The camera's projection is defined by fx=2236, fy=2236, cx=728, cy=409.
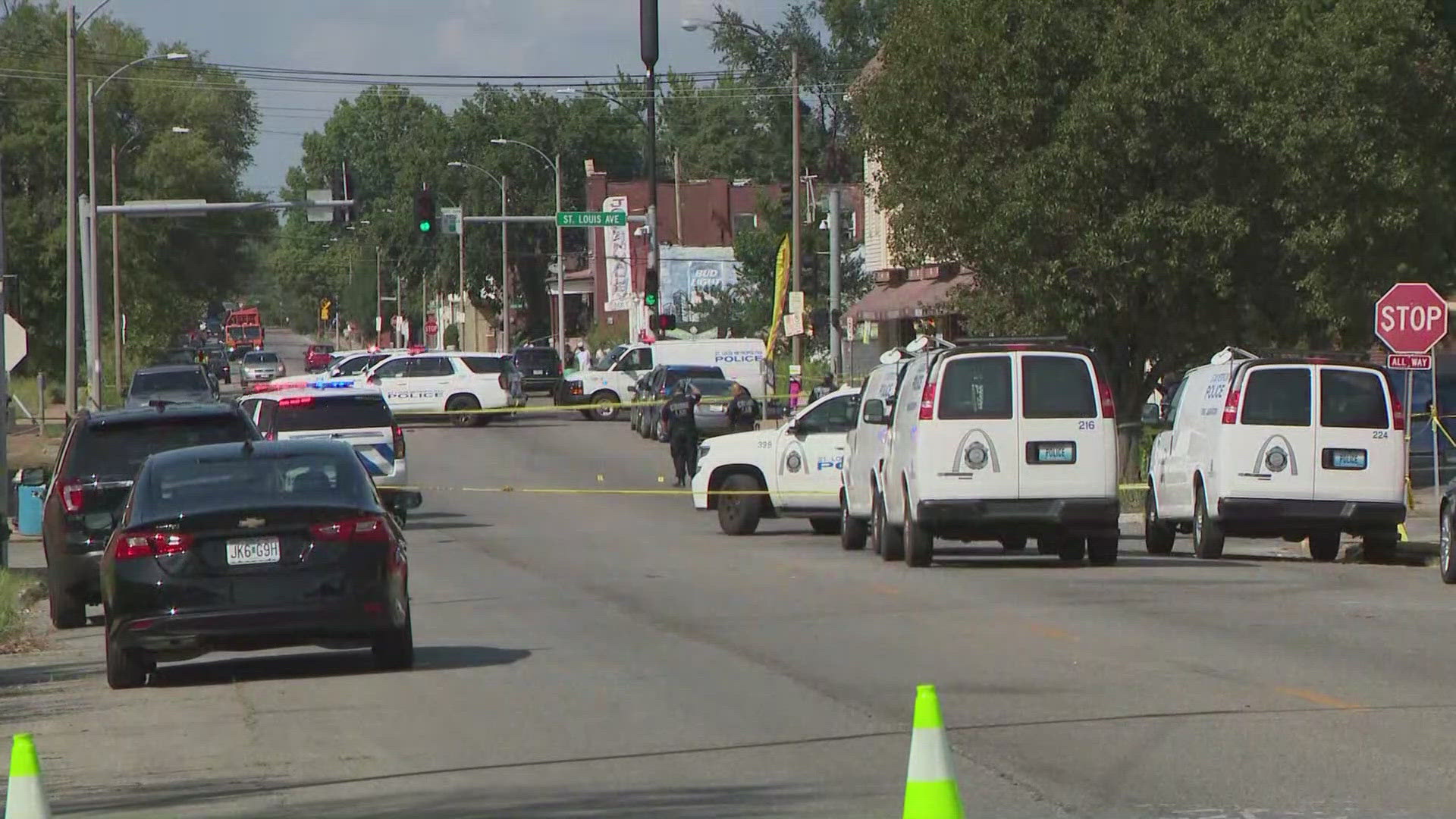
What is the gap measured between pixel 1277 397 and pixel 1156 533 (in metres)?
3.24

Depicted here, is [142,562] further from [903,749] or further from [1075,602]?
[1075,602]

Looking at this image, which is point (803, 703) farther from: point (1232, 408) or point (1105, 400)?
point (1232, 408)

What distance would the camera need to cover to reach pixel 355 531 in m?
13.4

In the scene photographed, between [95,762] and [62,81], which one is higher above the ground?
[62,81]

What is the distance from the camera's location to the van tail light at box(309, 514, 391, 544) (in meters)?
13.3

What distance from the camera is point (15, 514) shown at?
112 ft

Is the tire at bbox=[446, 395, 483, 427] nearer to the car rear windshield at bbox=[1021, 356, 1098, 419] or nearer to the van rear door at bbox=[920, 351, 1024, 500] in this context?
the van rear door at bbox=[920, 351, 1024, 500]

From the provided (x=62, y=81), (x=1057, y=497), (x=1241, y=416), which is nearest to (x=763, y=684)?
(x=1057, y=497)

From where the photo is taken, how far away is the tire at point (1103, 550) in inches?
854

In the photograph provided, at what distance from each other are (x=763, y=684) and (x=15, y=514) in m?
23.9

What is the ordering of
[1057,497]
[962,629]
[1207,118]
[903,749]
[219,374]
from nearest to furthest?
1. [903,749]
2. [962,629]
3. [1057,497]
4. [1207,118]
5. [219,374]

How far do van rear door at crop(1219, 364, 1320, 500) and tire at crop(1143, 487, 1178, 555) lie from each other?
2.60 metres

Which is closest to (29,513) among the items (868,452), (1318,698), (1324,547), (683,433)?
(683,433)

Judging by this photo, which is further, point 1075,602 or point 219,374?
point 219,374
